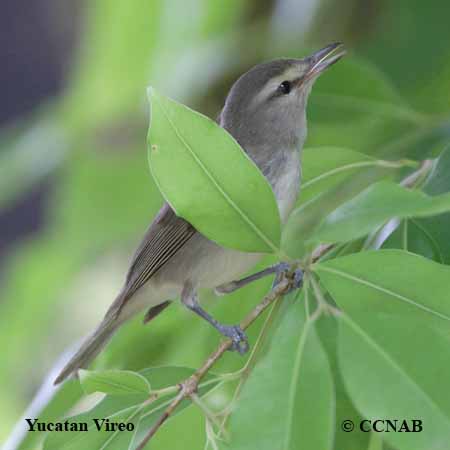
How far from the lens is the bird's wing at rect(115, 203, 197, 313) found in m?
1.62

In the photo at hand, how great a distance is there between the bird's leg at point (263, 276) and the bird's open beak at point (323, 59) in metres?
0.41

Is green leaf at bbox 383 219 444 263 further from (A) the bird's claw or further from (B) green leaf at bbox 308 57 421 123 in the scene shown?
(B) green leaf at bbox 308 57 421 123

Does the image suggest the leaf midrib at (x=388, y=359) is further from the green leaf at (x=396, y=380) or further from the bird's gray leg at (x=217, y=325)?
the bird's gray leg at (x=217, y=325)

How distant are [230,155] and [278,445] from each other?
0.36 metres

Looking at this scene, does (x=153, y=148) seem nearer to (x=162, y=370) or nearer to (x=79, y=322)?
(x=162, y=370)

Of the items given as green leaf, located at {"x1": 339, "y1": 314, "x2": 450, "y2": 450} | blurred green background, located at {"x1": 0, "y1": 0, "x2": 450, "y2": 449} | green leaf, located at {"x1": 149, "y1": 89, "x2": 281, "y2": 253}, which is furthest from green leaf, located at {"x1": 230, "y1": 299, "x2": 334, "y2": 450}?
blurred green background, located at {"x1": 0, "y1": 0, "x2": 450, "y2": 449}

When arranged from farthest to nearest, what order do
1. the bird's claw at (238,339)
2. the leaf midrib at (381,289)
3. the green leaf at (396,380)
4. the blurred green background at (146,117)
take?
the blurred green background at (146,117)
the bird's claw at (238,339)
the leaf midrib at (381,289)
the green leaf at (396,380)

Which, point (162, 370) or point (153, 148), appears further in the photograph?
point (162, 370)

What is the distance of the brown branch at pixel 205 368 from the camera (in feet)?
3.66

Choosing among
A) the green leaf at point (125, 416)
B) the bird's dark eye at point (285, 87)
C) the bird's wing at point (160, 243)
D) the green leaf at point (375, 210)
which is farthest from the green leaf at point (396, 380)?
the bird's dark eye at point (285, 87)

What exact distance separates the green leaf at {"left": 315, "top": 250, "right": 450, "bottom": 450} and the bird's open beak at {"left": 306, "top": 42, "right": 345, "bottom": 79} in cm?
66

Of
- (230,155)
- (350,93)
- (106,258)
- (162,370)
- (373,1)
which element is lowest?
(162,370)

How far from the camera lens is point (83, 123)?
1910 mm

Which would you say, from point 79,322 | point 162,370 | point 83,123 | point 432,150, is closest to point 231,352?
point 162,370
